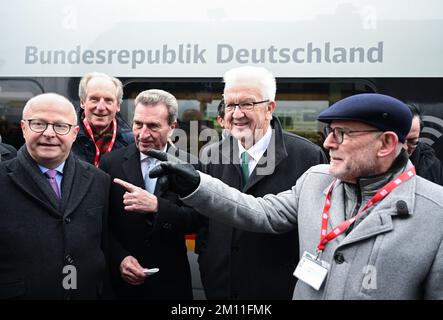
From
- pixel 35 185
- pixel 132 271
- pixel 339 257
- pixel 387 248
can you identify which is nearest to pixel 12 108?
pixel 35 185

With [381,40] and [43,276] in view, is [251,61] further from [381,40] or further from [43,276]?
[43,276]

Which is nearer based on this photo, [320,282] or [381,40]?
[320,282]

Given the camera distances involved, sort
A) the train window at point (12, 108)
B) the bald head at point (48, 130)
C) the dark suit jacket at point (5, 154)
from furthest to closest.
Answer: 1. the train window at point (12, 108)
2. the dark suit jacket at point (5, 154)
3. the bald head at point (48, 130)

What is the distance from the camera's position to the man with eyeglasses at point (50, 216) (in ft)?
6.57

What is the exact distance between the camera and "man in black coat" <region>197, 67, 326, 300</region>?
222 cm

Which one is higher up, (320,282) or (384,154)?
(384,154)

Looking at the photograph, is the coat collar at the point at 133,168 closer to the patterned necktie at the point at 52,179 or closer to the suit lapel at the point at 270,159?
the patterned necktie at the point at 52,179

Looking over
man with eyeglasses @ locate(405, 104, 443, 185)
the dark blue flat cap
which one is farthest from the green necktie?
man with eyeglasses @ locate(405, 104, 443, 185)

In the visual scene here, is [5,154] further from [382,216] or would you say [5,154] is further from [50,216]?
[382,216]

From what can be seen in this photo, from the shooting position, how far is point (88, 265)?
216cm

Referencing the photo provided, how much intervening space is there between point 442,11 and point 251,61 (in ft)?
4.73

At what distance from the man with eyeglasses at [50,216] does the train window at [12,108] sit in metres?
1.88

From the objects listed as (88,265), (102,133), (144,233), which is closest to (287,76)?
(102,133)

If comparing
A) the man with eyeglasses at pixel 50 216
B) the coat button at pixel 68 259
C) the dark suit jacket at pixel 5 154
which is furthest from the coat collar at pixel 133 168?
the dark suit jacket at pixel 5 154
